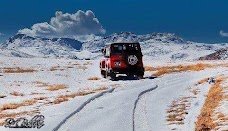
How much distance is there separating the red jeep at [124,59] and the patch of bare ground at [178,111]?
17.2m

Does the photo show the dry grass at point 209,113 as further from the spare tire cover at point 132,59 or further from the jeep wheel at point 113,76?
the jeep wheel at point 113,76

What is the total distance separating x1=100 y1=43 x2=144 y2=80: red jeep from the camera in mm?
40094

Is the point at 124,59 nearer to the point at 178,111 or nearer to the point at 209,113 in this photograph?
the point at 178,111

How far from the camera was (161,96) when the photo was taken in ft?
79.8

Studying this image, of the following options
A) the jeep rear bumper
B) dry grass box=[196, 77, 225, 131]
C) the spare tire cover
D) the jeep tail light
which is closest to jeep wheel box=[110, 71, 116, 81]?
the jeep rear bumper

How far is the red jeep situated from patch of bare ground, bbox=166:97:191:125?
17.2 metres

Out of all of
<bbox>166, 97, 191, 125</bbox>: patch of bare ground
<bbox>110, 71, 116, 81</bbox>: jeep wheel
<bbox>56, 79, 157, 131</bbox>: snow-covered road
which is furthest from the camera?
<bbox>110, 71, 116, 81</bbox>: jeep wheel

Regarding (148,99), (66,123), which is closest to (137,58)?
(148,99)

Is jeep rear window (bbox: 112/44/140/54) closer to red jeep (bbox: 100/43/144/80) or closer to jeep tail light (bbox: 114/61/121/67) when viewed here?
red jeep (bbox: 100/43/144/80)

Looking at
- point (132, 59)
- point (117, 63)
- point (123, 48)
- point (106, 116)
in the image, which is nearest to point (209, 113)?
point (106, 116)

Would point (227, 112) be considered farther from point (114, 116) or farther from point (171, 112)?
point (114, 116)

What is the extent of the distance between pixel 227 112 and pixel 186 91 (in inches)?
406

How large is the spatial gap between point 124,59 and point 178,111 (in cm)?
2175

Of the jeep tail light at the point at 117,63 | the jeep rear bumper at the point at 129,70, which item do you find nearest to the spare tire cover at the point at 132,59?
the jeep rear bumper at the point at 129,70
